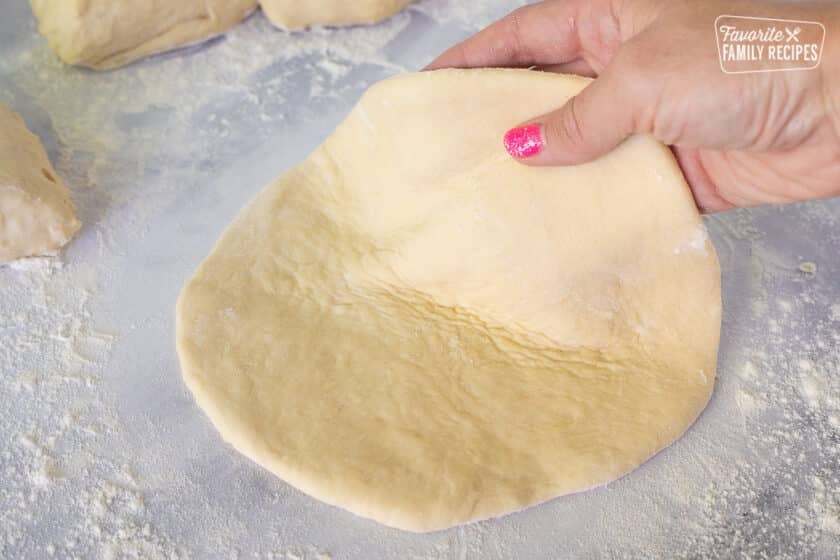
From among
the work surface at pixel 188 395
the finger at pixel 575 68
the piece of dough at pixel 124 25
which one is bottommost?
the work surface at pixel 188 395

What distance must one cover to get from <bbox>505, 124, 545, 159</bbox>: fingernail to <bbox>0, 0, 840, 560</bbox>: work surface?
0.66m

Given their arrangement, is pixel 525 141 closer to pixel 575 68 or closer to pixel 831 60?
pixel 575 68

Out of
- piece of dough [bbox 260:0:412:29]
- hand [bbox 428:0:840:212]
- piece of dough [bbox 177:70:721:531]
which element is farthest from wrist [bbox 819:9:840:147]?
piece of dough [bbox 260:0:412:29]

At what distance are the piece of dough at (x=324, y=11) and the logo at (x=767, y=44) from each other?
118 centimetres

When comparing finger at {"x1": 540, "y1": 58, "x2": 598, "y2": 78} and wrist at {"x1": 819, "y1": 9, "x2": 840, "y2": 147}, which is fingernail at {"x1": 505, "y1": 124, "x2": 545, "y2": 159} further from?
wrist at {"x1": 819, "y1": 9, "x2": 840, "y2": 147}

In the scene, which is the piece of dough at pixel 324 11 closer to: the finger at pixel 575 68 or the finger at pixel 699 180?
the finger at pixel 575 68

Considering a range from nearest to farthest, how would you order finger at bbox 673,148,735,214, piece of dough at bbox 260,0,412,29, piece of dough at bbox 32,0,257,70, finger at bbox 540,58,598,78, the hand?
the hand, finger at bbox 673,148,735,214, finger at bbox 540,58,598,78, piece of dough at bbox 32,0,257,70, piece of dough at bbox 260,0,412,29

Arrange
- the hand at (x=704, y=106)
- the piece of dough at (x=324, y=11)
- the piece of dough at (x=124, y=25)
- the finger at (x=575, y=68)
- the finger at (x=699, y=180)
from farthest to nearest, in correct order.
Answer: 1. the piece of dough at (x=324, y=11)
2. the piece of dough at (x=124, y=25)
3. the finger at (x=575, y=68)
4. the finger at (x=699, y=180)
5. the hand at (x=704, y=106)

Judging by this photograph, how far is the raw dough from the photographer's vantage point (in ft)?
5.39

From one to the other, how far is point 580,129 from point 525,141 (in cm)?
12

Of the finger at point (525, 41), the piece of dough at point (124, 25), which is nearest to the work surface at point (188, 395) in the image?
the piece of dough at point (124, 25)

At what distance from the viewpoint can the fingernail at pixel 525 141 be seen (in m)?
1.42

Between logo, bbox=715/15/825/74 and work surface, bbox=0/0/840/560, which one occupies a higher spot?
logo, bbox=715/15/825/74

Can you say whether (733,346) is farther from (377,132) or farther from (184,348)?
(184,348)
